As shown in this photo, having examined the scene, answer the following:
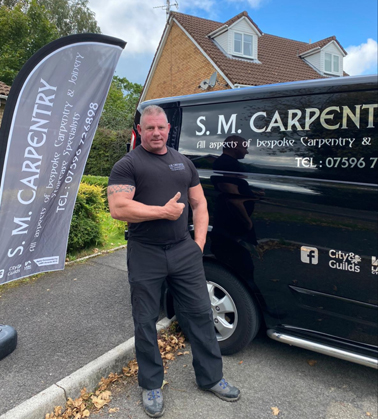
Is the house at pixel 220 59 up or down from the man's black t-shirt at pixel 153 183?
up

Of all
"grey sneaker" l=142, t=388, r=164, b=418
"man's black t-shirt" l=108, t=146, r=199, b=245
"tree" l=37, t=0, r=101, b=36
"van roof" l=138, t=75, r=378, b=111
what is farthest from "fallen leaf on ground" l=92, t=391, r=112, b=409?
"tree" l=37, t=0, r=101, b=36

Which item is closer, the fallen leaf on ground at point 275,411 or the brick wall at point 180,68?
the fallen leaf on ground at point 275,411

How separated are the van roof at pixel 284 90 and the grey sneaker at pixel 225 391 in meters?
2.15

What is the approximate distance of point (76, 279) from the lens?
458 cm

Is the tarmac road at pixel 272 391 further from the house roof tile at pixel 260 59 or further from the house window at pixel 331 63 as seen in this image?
the house window at pixel 331 63

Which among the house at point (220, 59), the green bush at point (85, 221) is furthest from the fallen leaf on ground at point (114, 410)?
the house at point (220, 59)

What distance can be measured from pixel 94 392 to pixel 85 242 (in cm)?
336

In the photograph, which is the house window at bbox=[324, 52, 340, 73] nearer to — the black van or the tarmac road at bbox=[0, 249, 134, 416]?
the tarmac road at bbox=[0, 249, 134, 416]

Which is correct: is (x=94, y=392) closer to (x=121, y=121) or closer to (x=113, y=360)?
(x=113, y=360)

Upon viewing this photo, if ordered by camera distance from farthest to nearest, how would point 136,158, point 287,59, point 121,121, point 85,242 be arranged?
point 121,121, point 287,59, point 85,242, point 136,158

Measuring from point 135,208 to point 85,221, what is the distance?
138 inches

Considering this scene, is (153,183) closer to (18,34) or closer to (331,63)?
(331,63)

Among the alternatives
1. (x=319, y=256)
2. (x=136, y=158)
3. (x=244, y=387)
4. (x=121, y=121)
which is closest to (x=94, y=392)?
(x=244, y=387)

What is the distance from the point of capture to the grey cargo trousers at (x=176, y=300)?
241 centimetres
